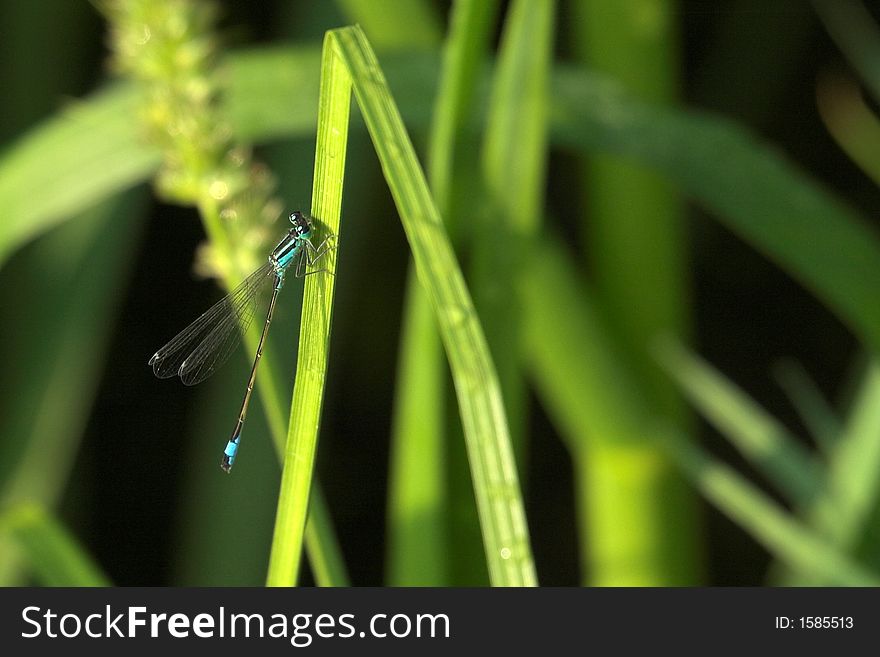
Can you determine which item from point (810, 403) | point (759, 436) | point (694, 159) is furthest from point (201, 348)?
point (810, 403)

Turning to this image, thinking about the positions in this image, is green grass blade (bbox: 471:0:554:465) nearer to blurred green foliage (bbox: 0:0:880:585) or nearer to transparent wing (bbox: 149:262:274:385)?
blurred green foliage (bbox: 0:0:880:585)

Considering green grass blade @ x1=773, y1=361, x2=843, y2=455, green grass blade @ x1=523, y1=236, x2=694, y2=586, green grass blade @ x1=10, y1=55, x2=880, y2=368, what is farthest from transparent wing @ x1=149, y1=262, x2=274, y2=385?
green grass blade @ x1=773, y1=361, x2=843, y2=455

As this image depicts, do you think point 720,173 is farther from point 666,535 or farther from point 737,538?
point 737,538

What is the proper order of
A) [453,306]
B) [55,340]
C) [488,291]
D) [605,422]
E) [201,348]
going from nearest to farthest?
[453,306], [488,291], [201,348], [605,422], [55,340]

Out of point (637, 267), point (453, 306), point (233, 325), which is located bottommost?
point (453, 306)

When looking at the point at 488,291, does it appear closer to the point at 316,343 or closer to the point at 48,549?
the point at 316,343
